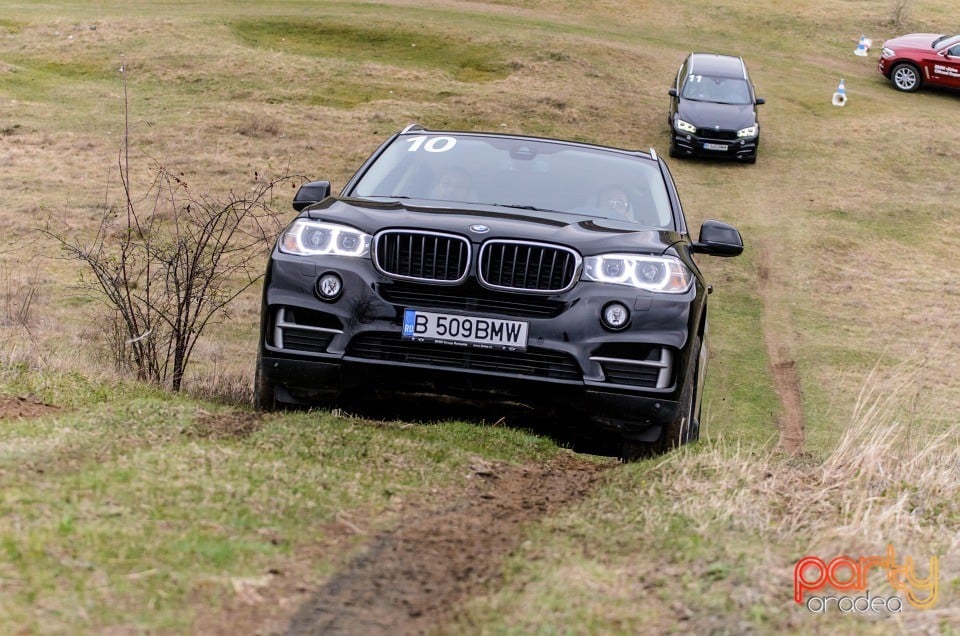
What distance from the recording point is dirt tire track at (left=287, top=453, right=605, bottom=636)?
10.9 ft

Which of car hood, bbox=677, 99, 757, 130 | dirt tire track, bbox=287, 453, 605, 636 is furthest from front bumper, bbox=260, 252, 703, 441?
car hood, bbox=677, 99, 757, 130

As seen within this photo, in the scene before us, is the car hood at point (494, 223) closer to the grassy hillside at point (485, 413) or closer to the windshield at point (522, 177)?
the windshield at point (522, 177)

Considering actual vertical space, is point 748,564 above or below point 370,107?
above

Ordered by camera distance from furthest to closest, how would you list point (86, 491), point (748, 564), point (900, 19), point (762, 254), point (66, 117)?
point (900, 19), point (66, 117), point (762, 254), point (86, 491), point (748, 564)

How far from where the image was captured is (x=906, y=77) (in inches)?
1299

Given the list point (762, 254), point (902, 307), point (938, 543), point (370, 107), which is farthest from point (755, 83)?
point (938, 543)

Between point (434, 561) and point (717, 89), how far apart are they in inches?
930

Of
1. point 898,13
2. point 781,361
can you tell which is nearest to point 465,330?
point 781,361

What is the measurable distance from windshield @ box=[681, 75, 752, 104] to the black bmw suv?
20.7 meters

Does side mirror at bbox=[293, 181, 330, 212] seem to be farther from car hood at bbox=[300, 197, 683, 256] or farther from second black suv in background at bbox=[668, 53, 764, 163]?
second black suv in background at bbox=[668, 53, 764, 163]

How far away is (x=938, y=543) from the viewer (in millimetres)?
4422

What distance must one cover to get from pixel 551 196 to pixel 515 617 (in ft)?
12.6

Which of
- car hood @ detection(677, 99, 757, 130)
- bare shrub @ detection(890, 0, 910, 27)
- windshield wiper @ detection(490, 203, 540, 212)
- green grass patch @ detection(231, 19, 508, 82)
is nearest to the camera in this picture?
windshield wiper @ detection(490, 203, 540, 212)

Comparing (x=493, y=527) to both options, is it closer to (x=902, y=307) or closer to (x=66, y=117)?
(x=902, y=307)
